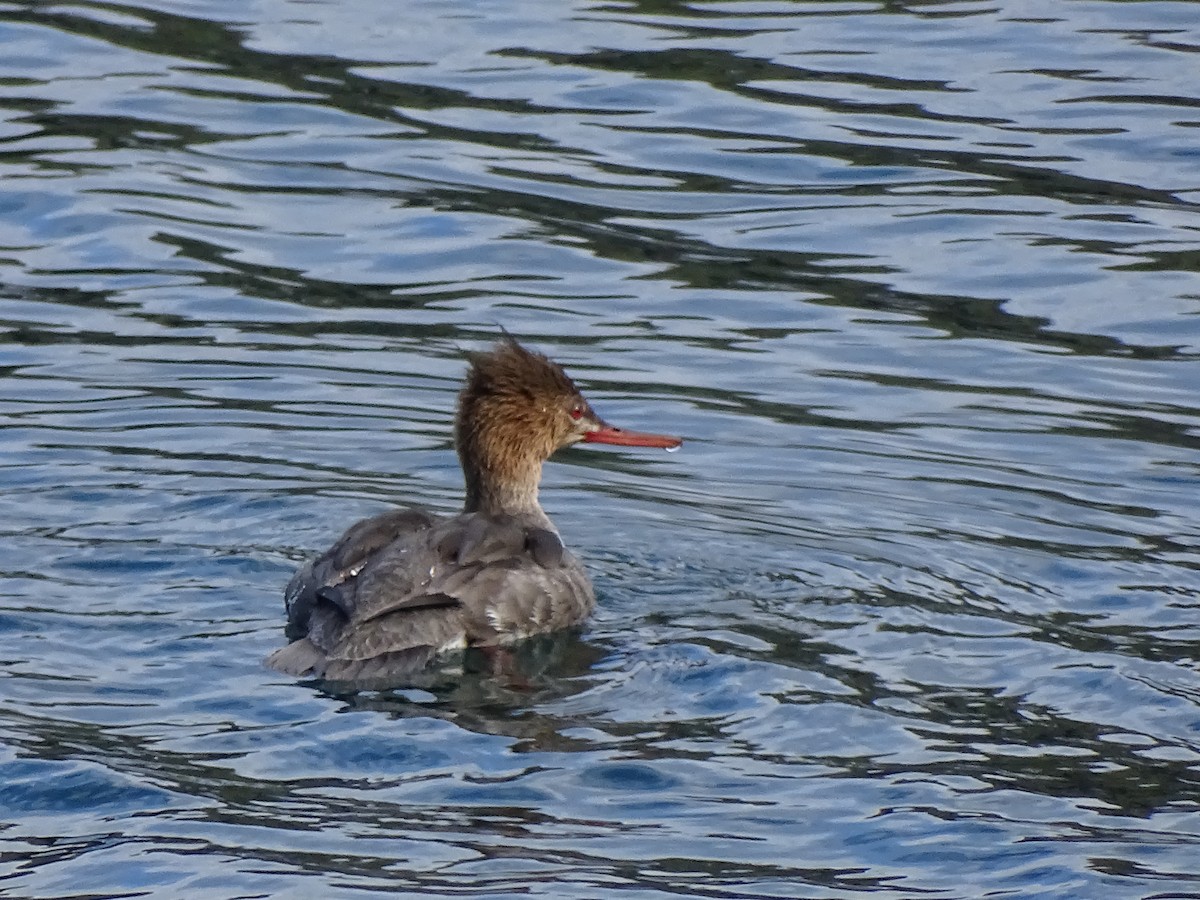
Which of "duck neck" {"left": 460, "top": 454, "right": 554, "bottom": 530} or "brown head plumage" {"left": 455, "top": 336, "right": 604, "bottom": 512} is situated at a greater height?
"brown head plumage" {"left": 455, "top": 336, "right": 604, "bottom": 512}

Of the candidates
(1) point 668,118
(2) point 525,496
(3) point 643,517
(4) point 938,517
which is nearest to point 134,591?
(2) point 525,496

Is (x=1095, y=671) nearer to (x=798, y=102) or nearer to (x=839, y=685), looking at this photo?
(x=839, y=685)

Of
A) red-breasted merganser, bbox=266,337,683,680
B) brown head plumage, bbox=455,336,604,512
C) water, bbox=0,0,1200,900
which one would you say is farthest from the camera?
brown head plumage, bbox=455,336,604,512

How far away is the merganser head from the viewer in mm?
9781

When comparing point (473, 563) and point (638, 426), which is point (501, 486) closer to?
point (473, 563)

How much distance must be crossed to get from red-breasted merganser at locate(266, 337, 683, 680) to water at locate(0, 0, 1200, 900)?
17 cm

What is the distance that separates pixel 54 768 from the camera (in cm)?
717

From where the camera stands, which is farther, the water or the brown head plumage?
the brown head plumage

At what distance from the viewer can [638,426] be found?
Answer: 1148cm

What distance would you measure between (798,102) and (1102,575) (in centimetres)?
671

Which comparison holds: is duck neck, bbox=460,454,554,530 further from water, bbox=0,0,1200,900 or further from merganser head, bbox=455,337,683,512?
water, bbox=0,0,1200,900

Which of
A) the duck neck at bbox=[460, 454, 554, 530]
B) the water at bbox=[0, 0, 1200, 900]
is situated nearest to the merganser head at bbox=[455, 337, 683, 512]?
the duck neck at bbox=[460, 454, 554, 530]

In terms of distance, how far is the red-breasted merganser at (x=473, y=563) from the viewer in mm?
8461

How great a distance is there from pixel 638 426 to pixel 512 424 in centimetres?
176
